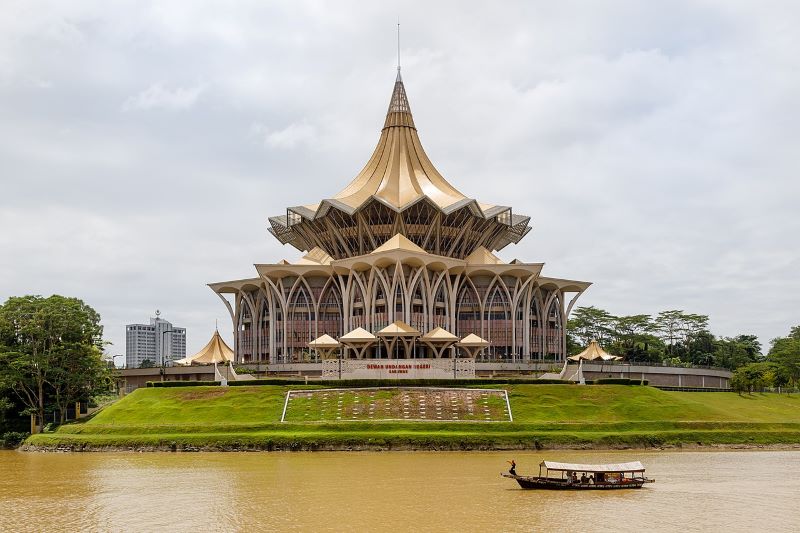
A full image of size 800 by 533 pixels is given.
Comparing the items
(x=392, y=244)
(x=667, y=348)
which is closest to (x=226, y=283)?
(x=392, y=244)

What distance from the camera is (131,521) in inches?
1033

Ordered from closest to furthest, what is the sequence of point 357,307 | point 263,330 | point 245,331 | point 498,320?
point 357,307
point 498,320
point 263,330
point 245,331

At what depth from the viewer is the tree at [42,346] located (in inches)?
2333

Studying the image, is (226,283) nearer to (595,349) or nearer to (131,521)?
(595,349)

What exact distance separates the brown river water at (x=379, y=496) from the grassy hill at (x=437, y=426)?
11.5 ft

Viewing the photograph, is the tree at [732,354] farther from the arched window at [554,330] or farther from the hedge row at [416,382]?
the hedge row at [416,382]

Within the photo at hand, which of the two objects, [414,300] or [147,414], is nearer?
[147,414]

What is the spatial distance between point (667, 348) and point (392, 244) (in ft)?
173

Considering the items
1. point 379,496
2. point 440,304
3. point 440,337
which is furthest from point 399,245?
point 379,496

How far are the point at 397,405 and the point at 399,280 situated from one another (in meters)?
24.4

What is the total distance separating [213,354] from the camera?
276 feet

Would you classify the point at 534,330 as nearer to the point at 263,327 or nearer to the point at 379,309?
the point at 379,309

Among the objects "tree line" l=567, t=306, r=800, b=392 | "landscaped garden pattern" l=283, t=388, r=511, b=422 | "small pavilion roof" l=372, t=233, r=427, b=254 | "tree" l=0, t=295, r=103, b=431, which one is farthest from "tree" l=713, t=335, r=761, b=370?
→ "tree" l=0, t=295, r=103, b=431

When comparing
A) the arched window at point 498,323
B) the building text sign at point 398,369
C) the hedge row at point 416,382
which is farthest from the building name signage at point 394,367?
the arched window at point 498,323
